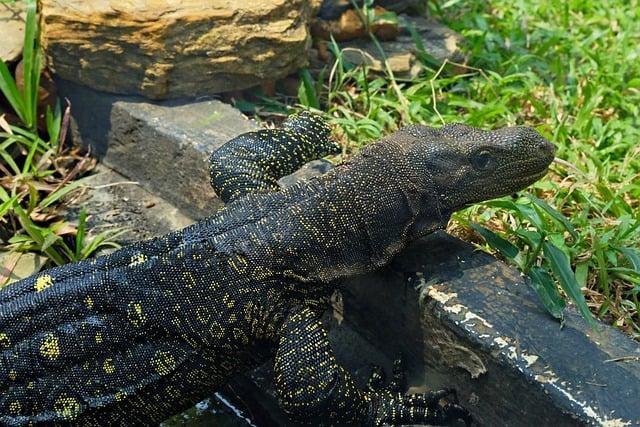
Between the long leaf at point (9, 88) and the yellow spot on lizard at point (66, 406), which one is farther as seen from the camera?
the long leaf at point (9, 88)

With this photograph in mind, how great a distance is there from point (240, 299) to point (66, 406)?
3.35ft

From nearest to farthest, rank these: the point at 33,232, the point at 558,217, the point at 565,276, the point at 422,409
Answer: the point at 565,276
the point at 422,409
the point at 558,217
the point at 33,232

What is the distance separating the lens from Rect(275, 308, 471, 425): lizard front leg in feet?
13.5

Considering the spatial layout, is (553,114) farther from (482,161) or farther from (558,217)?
(482,161)

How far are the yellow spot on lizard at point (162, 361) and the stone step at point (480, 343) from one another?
2.65ft

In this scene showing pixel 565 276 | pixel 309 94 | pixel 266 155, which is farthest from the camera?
pixel 309 94

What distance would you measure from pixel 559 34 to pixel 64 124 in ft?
14.4

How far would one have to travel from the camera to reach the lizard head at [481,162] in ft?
14.3

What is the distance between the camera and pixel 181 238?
4328 mm

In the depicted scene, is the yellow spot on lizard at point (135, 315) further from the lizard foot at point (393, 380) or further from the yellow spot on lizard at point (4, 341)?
the lizard foot at point (393, 380)

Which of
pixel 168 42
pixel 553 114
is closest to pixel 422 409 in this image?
pixel 553 114

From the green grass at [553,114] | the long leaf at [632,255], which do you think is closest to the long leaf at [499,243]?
the green grass at [553,114]

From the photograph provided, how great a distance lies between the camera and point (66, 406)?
4.22 meters

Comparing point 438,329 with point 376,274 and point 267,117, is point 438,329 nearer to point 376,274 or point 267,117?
point 376,274
